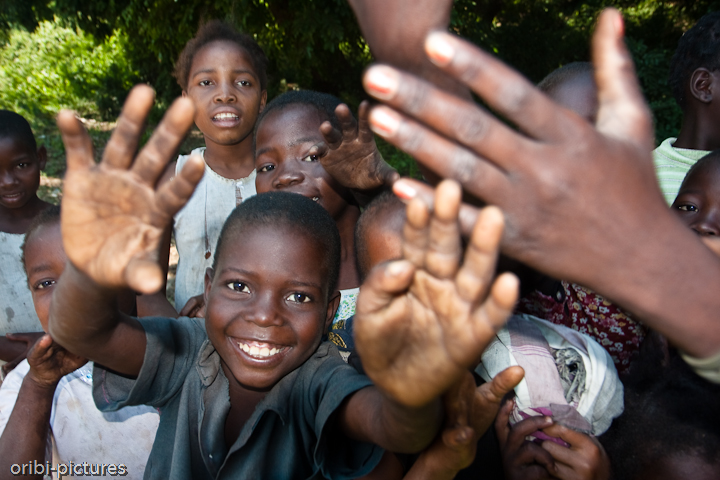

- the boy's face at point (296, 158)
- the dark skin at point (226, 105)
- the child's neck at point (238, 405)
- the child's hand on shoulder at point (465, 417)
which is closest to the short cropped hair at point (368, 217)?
the boy's face at point (296, 158)

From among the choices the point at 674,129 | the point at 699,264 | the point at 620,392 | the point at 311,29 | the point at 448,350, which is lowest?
the point at 620,392

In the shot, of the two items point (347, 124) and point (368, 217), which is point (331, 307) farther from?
point (347, 124)

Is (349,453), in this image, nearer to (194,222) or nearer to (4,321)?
(194,222)

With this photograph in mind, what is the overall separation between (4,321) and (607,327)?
9.36 ft

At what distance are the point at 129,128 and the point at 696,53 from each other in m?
2.80

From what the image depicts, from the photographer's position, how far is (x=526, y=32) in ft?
26.7

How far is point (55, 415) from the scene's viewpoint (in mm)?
1819

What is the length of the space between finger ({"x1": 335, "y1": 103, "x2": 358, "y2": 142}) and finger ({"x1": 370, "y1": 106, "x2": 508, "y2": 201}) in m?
0.95

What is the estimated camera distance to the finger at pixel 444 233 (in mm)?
774

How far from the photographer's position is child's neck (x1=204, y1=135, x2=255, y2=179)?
2.79 metres

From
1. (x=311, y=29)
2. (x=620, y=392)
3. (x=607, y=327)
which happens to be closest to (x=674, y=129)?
(x=311, y=29)

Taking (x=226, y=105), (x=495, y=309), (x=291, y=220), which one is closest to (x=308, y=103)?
(x=226, y=105)

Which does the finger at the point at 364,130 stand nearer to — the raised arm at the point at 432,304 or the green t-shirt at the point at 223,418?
the green t-shirt at the point at 223,418

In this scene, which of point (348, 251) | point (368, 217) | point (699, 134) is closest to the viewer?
point (368, 217)
